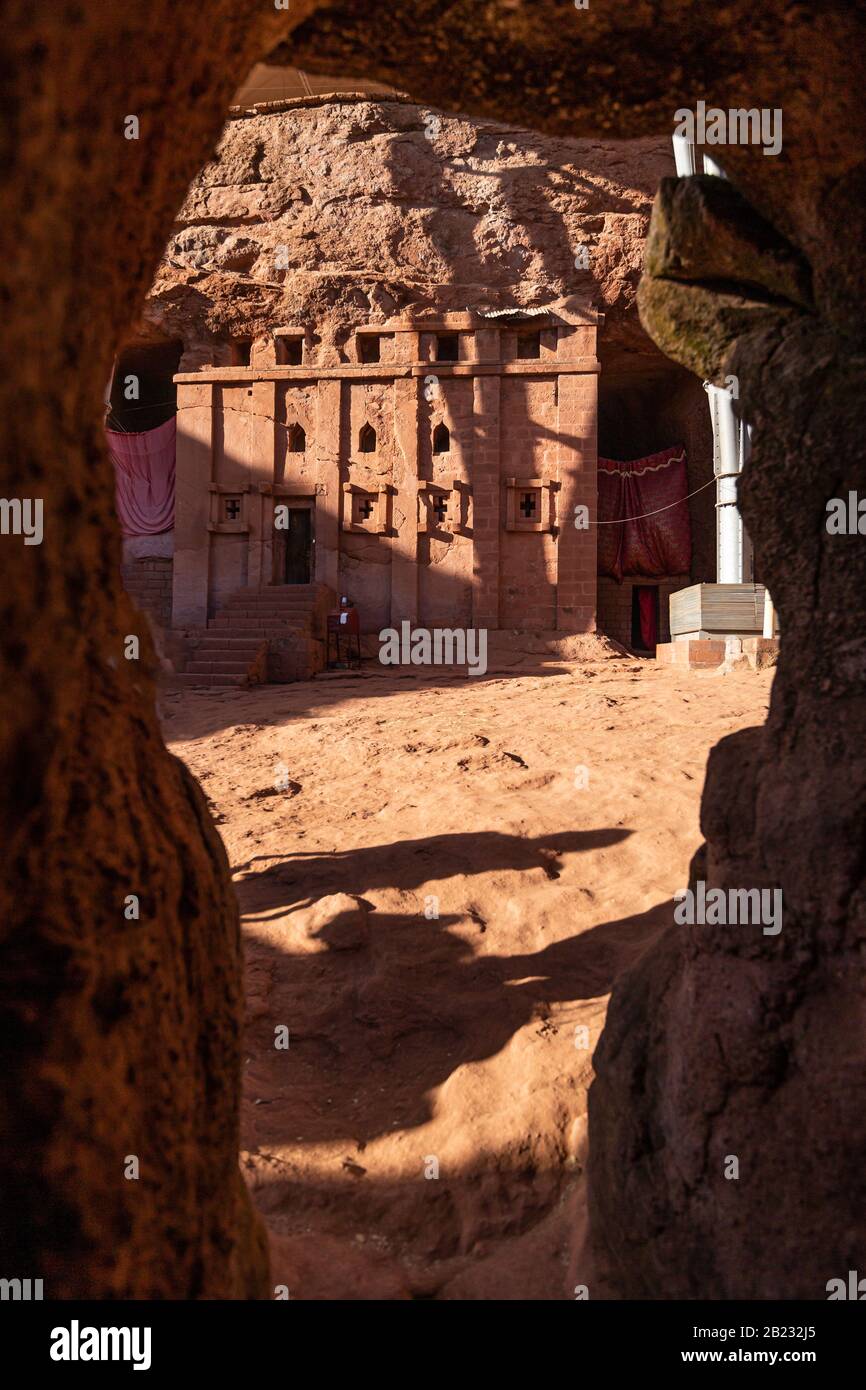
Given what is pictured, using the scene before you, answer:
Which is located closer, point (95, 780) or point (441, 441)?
point (95, 780)

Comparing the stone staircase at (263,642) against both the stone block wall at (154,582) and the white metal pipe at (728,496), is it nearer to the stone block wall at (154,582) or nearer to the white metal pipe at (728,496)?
the stone block wall at (154,582)

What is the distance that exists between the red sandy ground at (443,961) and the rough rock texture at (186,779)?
0.84 metres

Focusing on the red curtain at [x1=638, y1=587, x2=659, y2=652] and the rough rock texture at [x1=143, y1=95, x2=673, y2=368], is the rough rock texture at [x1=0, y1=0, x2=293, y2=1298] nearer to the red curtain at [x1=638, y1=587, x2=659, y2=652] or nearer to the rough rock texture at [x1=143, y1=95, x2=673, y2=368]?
the rough rock texture at [x1=143, y1=95, x2=673, y2=368]

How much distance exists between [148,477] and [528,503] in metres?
8.45

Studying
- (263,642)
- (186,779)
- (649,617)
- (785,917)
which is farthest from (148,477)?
(785,917)

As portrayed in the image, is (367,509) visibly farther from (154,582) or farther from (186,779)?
(186,779)

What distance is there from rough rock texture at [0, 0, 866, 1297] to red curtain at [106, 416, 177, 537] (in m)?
17.5

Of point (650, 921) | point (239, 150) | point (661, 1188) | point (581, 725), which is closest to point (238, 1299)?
point (661, 1188)

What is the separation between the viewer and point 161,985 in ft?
5.66

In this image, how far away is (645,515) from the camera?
62.7 feet

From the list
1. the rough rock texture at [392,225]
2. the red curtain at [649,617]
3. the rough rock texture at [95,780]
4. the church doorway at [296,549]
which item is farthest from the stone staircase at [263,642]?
the rough rock texture at [95,780]

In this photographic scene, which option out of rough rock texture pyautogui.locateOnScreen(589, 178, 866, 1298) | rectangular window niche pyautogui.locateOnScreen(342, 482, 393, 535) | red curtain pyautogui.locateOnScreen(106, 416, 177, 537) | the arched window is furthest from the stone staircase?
rough rock texture pyautogui.locateOnScreen(589, 178, 866, 1298)

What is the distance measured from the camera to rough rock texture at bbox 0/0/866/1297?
3.96ft

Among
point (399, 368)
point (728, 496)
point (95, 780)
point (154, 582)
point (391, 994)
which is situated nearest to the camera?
point (95, 780)
